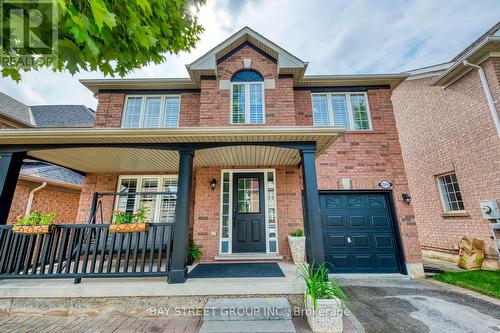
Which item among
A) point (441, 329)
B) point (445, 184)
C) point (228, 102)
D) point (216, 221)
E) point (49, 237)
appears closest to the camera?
point (441, 329)

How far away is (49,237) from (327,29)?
9676mm

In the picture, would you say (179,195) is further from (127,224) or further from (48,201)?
(48,201)

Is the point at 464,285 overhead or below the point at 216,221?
below

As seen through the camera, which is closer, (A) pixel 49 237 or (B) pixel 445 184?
(A) pixel 49 237

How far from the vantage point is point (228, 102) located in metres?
6.17

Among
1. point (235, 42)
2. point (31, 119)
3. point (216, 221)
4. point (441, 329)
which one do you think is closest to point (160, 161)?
point (216, 221)

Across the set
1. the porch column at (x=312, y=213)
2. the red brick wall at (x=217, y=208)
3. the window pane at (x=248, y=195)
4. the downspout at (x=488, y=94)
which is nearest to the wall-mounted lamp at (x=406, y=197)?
the downspout at (x=488, y=94)

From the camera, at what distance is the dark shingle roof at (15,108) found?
27.6ft

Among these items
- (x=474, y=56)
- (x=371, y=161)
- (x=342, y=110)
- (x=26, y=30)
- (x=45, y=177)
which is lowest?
(x=45, y=177)

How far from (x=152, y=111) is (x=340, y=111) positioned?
19.6 feet

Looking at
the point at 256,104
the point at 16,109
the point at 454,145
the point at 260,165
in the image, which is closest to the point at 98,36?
Answer: the point at 260,165

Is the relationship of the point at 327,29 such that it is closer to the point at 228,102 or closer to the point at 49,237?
the point at 228,102

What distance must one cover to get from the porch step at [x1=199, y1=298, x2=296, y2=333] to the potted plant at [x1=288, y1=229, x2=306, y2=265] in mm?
1872

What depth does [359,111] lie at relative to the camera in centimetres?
650
